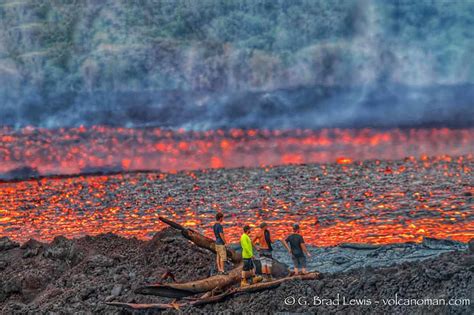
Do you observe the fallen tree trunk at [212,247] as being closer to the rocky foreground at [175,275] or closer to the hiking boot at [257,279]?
the rocky foreground at [175,275]

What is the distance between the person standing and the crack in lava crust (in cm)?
1094

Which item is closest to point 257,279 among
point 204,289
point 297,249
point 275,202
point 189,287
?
point 297,249

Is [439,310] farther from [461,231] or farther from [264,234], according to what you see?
[461,231]

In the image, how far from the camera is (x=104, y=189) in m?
101

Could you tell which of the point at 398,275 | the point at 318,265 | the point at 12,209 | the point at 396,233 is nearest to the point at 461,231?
the point at 396,233

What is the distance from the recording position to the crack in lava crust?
54.3m

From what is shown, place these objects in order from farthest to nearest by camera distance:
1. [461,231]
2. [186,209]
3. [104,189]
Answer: [104,189] → [186,209] → [461,231]

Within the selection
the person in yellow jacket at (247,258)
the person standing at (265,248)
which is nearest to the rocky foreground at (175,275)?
the person in yellow jacket at (247,258)

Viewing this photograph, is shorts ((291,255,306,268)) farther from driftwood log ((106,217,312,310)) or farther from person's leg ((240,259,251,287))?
person's leg ((240,259,251,287))

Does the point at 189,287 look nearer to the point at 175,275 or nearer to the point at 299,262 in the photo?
the point at 175,275

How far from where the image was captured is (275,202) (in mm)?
72562

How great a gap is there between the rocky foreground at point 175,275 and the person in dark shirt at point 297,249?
989 millimetres

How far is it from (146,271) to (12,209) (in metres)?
49.0

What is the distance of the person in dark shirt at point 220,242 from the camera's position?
30992 mm
